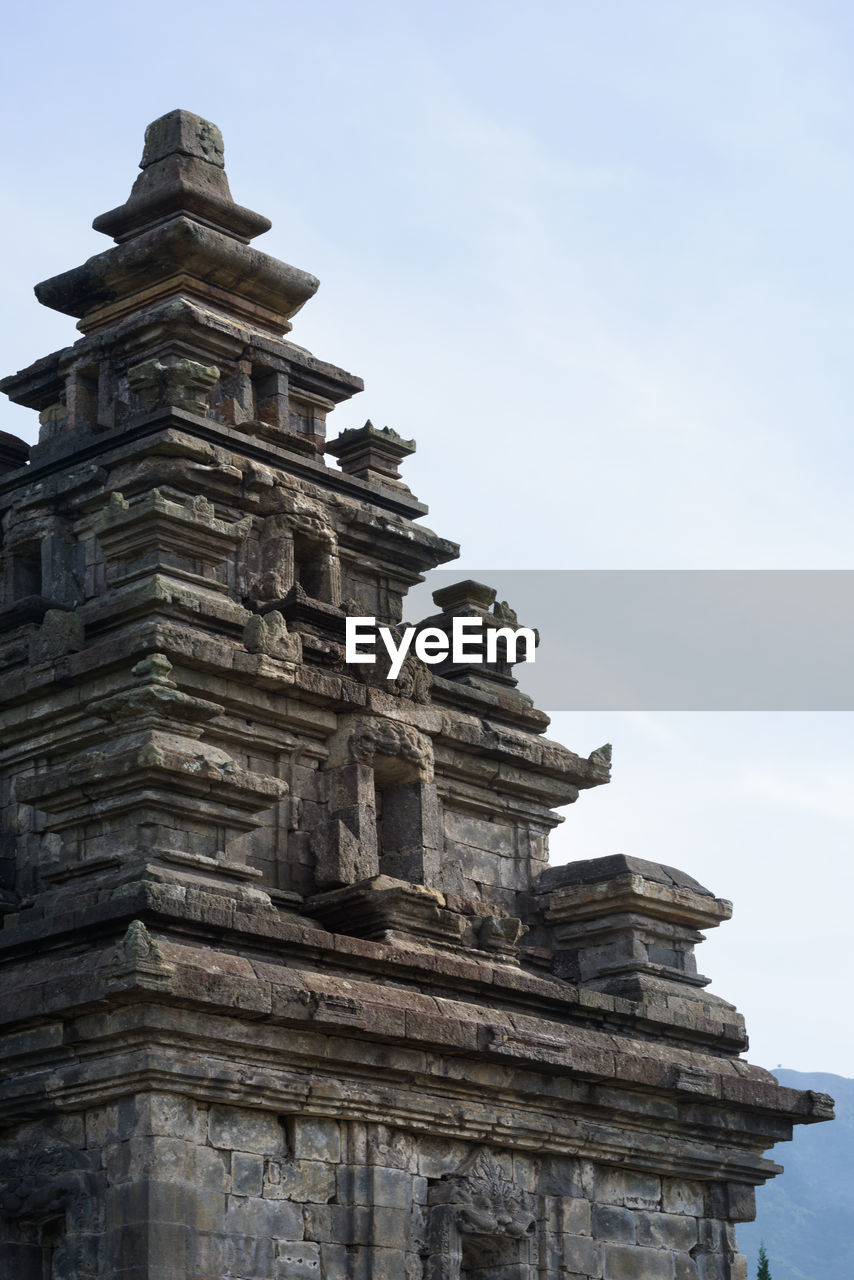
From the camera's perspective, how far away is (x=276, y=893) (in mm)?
19344

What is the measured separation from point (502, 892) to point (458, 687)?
7.03ft

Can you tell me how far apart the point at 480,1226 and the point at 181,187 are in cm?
1100

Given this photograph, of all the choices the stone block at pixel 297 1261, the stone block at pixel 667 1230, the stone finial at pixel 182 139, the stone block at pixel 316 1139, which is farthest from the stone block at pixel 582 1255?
the stone finial at pixel 182 139

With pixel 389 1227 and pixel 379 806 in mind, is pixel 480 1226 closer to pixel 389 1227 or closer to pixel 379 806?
pixel 389 1227

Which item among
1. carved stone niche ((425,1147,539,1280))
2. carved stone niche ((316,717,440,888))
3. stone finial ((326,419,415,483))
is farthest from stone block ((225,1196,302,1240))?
stone finial ((326,419,415,483))

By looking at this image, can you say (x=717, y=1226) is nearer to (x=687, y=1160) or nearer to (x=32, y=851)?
(x=687, y=1160)

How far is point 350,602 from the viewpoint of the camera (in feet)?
70.9

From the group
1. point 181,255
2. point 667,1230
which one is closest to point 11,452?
point 181,255

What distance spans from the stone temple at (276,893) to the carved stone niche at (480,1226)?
1.2 inches

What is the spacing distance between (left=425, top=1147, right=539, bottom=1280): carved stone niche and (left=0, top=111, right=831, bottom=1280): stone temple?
0.10 feet

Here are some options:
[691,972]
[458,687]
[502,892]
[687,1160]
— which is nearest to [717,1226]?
[687,1160]

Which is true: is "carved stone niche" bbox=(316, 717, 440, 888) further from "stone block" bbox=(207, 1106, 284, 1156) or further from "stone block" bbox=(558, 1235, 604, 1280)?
"stone block" bbox=(558, 1235, 604, 1280)

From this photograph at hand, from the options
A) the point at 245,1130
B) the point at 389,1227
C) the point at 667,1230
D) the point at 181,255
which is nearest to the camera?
the point at 245,1130

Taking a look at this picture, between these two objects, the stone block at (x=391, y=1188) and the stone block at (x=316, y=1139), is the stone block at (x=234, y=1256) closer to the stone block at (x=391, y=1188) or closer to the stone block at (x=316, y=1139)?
the stone block at (x=316, y=1139)
